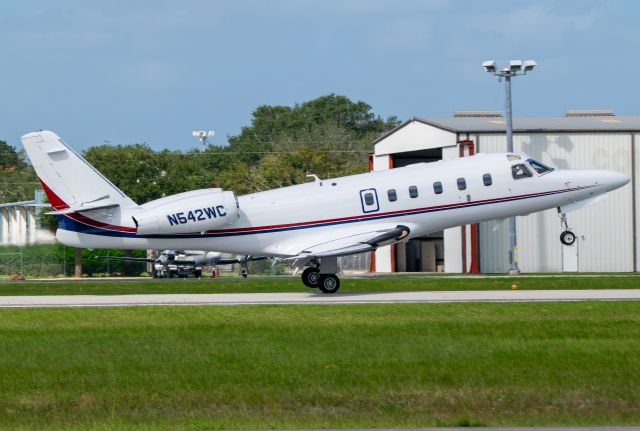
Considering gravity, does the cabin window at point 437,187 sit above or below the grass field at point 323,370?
above

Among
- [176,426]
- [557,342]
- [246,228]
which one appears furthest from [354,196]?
[176,426]

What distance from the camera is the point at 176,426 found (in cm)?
1273

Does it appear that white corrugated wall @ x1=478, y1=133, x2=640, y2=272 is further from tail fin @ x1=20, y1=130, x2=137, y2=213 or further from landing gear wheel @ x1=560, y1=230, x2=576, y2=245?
tail fin @ x1=20, y1=130, x2=137, y2=213

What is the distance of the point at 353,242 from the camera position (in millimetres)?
32156

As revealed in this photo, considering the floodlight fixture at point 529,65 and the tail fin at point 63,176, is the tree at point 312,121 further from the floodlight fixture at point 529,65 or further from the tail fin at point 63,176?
the tail fin at point 63,176

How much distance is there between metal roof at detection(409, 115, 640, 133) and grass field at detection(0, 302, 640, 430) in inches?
1374

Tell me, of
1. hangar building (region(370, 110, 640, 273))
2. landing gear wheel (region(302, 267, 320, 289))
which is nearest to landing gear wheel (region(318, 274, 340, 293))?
landing gear wheel (region(302, 267, 320, 289))

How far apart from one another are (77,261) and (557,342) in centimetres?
5240

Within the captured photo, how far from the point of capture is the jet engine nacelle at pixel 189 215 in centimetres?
3222

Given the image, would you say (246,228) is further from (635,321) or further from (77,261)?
(77,261)

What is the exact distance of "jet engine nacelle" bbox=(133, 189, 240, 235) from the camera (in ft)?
106

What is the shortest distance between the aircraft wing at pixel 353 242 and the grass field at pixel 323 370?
728 cm

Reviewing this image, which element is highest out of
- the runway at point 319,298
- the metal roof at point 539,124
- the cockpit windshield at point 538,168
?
the metal roof at point 539,124

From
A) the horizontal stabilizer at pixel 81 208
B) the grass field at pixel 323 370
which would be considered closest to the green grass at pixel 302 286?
the horizontal stabilizer at pixel 81 208
